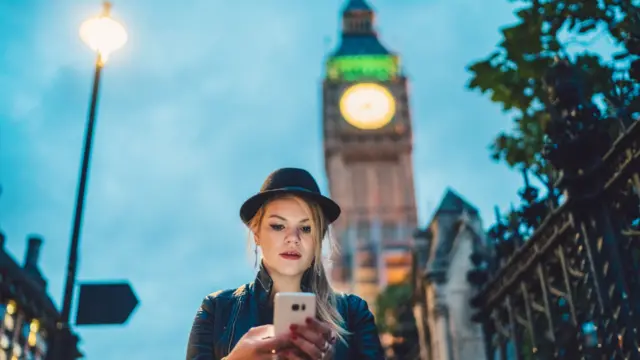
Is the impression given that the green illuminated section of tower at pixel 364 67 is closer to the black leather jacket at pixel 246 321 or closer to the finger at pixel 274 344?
the black leather jacket at pixel 246 321

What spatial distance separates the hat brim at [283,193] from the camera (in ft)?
12.3

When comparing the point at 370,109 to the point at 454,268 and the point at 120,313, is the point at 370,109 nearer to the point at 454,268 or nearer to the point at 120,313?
the point at 454,268

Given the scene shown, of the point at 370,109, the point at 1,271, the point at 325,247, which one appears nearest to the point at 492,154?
the point at 325,247

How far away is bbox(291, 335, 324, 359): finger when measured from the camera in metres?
3.03

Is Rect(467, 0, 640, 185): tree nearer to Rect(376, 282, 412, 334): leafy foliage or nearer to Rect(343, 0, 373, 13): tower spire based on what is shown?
Rect(376, 282, 412, 334): leafy foliage

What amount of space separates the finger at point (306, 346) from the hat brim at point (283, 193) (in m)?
0.96

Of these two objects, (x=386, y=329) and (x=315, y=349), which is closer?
(x=315, y=349)

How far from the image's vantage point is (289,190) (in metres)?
3.74

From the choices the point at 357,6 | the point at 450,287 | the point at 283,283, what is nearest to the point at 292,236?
the point at 283,283

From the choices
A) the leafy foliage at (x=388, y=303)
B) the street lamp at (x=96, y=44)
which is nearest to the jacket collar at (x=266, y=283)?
the street lamp at (x=96, y=44)

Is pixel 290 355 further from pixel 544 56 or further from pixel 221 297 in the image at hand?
pixel 544 56

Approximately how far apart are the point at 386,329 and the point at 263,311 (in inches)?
1559

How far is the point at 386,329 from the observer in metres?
42.1

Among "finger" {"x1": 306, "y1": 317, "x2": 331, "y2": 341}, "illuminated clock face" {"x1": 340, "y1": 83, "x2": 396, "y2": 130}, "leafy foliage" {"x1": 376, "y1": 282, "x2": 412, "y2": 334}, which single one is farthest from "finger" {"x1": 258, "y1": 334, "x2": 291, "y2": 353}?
"illuminated clock face" {"x1": 340, "y1": 83, "x2": 396, "y2": 130}
